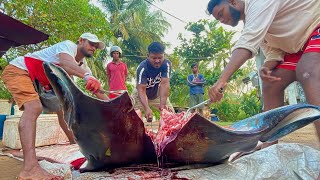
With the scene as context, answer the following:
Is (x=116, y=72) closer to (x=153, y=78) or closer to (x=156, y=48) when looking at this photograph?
(x=153, y=78)

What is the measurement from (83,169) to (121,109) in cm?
62

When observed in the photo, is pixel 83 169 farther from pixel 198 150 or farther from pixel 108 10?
pixel 108 10

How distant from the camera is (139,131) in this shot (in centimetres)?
165

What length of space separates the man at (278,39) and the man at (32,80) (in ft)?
3.83

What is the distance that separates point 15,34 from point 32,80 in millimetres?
2154

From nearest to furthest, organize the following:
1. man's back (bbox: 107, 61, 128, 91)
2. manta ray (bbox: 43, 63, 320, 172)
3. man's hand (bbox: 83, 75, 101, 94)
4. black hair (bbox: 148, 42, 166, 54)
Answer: manta ray (bbox: 43, 63, 320, 172)
man's hand (bbox: 83, 75, 101, 94)
black hair (bbox: 148, 42, 166, 54)
man's back (bbox: 107, 61, 128, 91)

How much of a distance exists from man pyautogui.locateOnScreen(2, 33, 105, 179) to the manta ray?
2.56 feet

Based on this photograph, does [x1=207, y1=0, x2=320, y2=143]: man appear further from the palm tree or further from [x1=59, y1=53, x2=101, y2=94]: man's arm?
the palm tree

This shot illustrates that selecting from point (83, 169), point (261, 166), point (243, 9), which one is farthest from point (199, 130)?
point (243, 9)

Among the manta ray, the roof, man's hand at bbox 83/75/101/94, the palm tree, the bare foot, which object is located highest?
the palm tree

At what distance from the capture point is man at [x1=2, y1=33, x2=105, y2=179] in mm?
2457

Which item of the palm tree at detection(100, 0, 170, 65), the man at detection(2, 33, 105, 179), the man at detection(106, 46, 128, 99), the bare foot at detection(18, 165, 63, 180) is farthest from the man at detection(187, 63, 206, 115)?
the palm tree at detection(100, 0, 170, 65)

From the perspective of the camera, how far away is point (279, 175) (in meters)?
1.80

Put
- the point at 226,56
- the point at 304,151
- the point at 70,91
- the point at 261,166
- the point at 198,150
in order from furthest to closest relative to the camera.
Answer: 1. the point at 226,56
2. the point at 304,151
3. the point at 261,166
4. the point at 198,150
5. the point at 70,91
